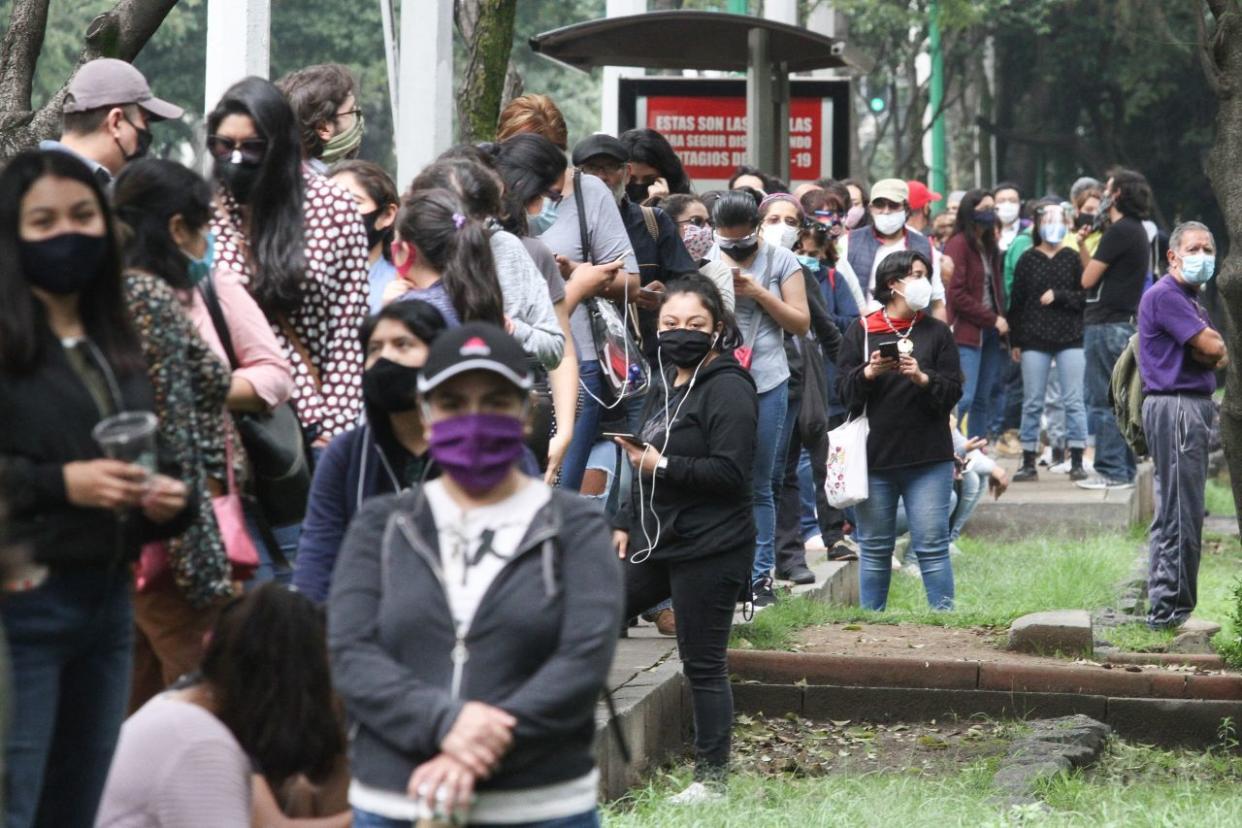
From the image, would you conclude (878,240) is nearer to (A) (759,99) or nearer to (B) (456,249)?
(A) (759,99)

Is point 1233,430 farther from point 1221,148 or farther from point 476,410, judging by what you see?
point 476,410

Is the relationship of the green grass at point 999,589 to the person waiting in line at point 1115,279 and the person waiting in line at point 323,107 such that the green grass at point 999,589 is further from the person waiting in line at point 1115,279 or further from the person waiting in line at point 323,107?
the person waiting in line at point 323,107

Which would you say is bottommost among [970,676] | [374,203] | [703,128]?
[970,676]

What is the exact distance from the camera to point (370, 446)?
15.1 ft

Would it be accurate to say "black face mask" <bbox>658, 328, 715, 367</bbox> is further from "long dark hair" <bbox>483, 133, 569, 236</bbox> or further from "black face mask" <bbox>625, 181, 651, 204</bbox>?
"black face mask" <bbox>625, 181, 651, 204</bbox>

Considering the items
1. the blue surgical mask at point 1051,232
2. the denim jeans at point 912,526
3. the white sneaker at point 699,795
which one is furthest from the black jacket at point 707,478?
the blue surgical mask at point 1051,232

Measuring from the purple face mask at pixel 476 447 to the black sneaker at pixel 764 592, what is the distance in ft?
19.3

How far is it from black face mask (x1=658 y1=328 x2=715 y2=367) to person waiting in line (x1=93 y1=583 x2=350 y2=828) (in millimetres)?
2457

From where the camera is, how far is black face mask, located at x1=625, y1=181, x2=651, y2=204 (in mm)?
9406

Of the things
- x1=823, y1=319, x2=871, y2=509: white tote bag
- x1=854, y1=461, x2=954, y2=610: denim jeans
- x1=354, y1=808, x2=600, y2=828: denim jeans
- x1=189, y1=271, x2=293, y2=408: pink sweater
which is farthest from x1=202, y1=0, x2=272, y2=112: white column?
x1=354, y1=808, x2=600, y2=828: denim jeans

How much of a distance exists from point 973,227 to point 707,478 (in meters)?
8.77

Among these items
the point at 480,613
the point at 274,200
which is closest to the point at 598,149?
the point at 274,200

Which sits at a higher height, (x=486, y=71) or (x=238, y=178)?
(x=486, y=71)

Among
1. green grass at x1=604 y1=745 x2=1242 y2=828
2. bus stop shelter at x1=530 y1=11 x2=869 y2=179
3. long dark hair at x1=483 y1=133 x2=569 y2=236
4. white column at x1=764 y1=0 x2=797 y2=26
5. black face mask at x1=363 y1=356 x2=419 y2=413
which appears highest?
white column at x1=764 y1=0 x2=797 y2=26
